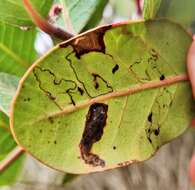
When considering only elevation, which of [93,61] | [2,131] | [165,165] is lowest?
[165,165]

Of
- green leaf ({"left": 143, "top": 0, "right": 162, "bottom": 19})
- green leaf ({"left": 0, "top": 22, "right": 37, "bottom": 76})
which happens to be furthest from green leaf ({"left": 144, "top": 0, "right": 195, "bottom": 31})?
green leaf ({"left": 0, "top": 22, "right": 37, "bottom": 76})

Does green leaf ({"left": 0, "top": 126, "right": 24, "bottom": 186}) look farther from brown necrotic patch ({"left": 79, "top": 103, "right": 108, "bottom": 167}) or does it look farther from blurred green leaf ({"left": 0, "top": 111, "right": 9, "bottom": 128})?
brown necrotic patch ({"left": 79, "top": 103, "right": 108, "bottom": 167})

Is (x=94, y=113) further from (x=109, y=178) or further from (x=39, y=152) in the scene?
(x=109, y=178)

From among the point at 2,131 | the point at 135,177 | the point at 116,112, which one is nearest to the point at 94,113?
the point at 116,112

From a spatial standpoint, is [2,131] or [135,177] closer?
[2,131]

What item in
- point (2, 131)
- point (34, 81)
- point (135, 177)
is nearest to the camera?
point (34, 81)

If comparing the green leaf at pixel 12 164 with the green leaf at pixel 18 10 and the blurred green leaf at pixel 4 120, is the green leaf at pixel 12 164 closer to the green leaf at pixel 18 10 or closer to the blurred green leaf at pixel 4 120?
the blurred green leaf at pixel 4 120

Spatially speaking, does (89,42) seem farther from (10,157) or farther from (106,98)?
(10,157)
